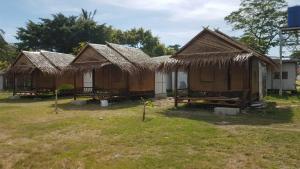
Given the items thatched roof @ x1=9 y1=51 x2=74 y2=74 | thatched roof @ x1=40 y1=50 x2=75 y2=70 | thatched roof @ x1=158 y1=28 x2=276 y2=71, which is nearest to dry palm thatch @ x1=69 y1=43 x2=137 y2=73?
thatched roof @ x1=158 y1=28 x2=276 y2=71

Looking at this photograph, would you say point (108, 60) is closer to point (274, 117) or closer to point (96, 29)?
point (274, 117)

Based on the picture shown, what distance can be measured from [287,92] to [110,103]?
1503 centimetres

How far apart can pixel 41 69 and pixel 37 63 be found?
0.89 m

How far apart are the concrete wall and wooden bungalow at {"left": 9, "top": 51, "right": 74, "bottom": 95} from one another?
1592 centimetres

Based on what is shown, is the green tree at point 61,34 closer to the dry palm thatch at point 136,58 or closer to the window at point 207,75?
the dry palm thatch at point 136,58

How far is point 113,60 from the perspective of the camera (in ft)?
71.8

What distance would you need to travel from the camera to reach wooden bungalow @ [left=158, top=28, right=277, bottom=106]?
1670 centimetres

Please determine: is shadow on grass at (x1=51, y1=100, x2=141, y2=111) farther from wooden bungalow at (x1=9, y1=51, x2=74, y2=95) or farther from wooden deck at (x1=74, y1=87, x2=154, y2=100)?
wooden bungalow at (x1=9, y1=51, x2=74, y2=95)

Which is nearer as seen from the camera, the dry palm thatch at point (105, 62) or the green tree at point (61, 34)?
the dry palm thatch at point (105, 62)

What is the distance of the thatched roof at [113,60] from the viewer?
2198cm

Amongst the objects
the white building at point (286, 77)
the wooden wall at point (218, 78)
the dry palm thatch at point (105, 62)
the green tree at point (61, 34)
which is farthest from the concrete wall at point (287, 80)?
the green tree at point (61, 34)

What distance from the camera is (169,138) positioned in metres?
10.3

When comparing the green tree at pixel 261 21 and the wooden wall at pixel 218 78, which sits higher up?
the green tree at pixel 261 21

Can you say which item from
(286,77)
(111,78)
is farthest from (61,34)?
(286,77)
